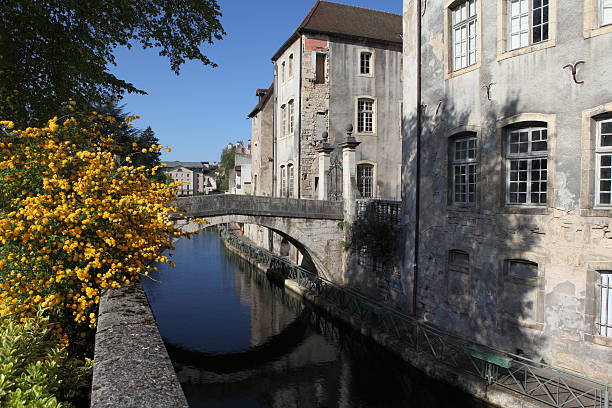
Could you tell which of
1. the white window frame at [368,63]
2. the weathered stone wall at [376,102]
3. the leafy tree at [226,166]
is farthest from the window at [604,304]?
the leafy tree at [226,166]

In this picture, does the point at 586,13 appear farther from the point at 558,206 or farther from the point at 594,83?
the point at 558,206

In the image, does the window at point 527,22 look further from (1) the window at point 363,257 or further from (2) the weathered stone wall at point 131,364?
(2) the weathered stone wall at point 131,364

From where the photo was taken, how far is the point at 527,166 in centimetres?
888

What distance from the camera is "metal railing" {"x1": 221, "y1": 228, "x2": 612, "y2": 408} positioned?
22.8 feet

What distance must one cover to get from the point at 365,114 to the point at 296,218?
323 inches

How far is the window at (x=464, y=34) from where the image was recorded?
33.0 ft

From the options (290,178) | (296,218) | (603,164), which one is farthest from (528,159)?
(290,178)

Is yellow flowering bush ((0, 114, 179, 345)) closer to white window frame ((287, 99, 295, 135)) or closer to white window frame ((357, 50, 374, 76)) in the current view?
white window frame ((287, 99, 295, 135))

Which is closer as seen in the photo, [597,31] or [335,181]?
[597,31]

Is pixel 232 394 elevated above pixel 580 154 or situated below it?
below

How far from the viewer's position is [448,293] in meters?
10.7

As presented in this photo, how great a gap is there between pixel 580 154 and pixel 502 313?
11.8ft

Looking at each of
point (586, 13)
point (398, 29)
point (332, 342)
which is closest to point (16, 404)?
point (586, 13)

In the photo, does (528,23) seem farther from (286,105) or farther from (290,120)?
(286,105)
